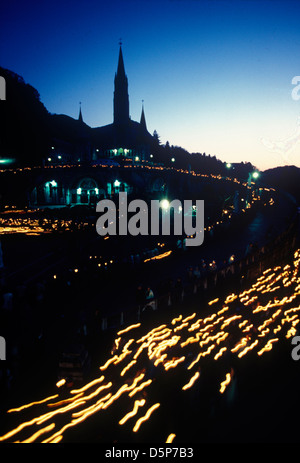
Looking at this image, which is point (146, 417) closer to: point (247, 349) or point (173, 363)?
point (173, 363)

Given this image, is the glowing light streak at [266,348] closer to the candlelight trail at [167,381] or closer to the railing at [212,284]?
the candlelight trail at [167,381]

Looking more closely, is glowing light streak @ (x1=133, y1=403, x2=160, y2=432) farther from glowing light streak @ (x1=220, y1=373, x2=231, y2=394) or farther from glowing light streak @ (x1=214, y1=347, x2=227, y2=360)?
glowing light streak @ (x1=214, y1=347, x2=227, y2=360)

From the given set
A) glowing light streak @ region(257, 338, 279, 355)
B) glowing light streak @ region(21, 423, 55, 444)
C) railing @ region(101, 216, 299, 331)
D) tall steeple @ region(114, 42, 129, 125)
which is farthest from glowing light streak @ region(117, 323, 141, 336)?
tall steeple @ region(114, 42, 129, 125)

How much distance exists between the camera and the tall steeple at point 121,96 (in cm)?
6888

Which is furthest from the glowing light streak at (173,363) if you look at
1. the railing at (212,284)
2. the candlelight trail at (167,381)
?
the railing at (212,284)

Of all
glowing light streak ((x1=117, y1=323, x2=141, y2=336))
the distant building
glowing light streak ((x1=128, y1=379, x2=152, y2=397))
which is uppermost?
the distant building

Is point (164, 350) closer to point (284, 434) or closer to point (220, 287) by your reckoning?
point (284, 434)

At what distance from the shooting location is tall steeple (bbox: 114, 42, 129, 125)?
2712 inches

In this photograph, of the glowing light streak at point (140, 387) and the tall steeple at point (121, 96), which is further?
the tall steeple at point (121, 96)

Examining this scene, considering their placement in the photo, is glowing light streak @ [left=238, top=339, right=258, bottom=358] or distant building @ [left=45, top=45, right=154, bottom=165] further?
distant building @ [left=45, top=45, right=154, bottom=165]

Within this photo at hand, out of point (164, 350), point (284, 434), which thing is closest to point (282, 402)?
point (284, 434)

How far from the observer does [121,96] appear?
2739 inches
